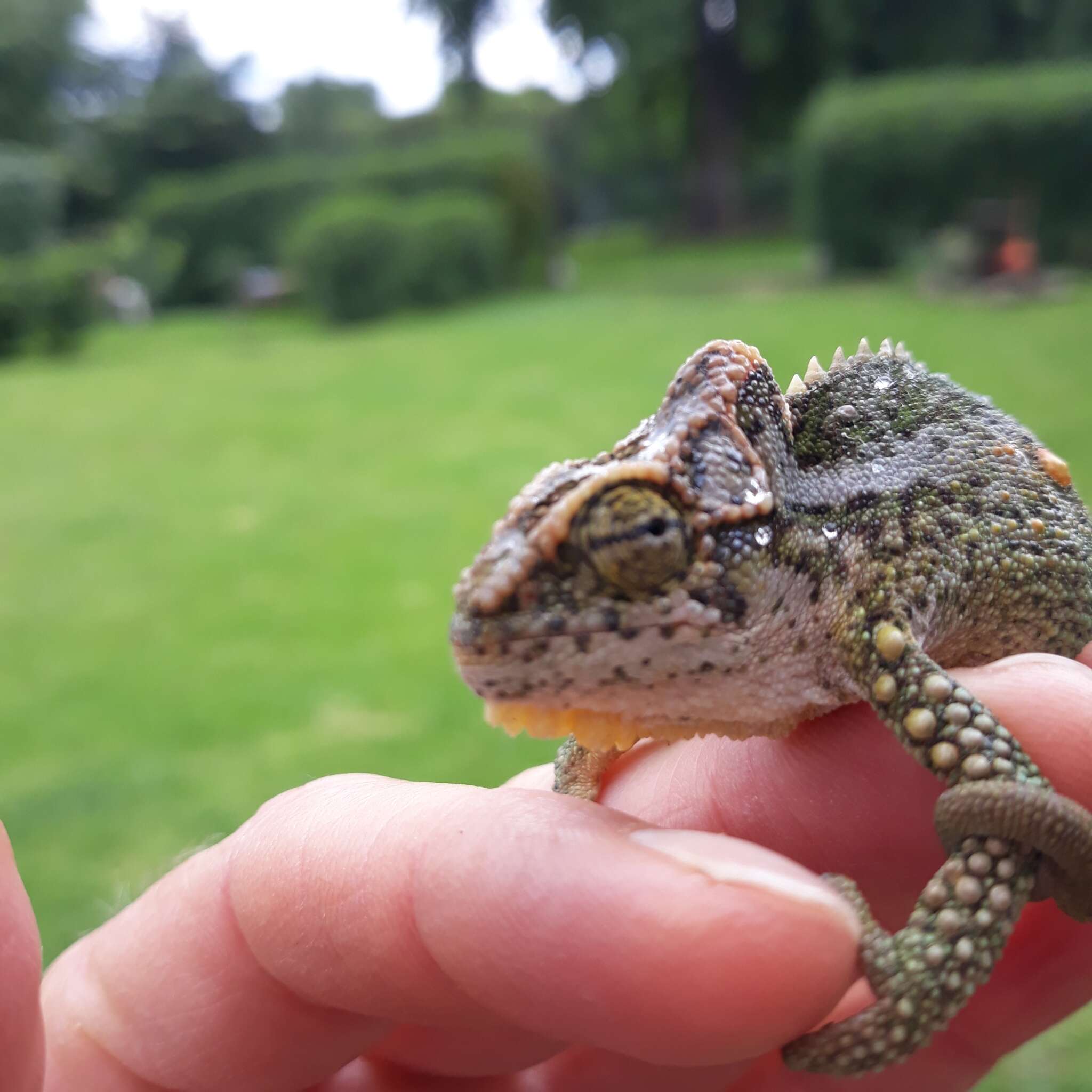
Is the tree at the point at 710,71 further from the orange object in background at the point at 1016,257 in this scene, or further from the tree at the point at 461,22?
the orange object in background at the point at 1016,257

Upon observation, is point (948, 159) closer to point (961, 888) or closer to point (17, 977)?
point (961, 888)

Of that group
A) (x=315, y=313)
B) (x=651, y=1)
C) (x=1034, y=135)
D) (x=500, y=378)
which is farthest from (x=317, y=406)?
(x=651, y=1)

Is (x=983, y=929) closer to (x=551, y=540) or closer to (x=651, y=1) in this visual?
(x=551, y=540)

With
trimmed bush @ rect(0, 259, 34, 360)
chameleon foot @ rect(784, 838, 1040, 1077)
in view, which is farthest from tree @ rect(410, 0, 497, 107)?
chameleon foot @ rect(784, 838, 1040, 1077)

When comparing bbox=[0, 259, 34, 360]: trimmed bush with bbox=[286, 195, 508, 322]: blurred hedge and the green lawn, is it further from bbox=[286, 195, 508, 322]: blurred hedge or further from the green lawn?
the green lawn

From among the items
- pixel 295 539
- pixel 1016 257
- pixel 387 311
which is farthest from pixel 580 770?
pixel 387 311

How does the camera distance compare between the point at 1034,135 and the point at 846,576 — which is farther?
the point at 1034,135
